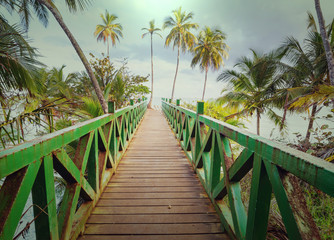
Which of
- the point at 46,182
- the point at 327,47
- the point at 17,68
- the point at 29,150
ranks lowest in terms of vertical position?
the point at 46,182

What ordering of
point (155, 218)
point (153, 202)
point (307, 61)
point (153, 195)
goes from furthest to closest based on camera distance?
point (307, 61)
point (153, 195)
point (153, 202)
point (155, 218)

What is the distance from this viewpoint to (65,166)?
51.3 inches

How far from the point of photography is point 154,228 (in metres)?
1.72

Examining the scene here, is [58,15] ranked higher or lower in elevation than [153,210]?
higher

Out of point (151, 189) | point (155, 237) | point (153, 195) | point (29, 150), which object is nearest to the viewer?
point (29, 150)

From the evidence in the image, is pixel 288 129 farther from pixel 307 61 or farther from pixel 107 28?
pixel 107 28

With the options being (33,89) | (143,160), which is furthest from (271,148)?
(33,89)

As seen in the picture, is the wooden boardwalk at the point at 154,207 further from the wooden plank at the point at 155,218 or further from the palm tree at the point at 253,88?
the palm tree at the point at 253,88

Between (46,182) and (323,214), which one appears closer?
(46,182)

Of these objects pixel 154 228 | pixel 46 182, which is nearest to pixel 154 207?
pixel 154 228

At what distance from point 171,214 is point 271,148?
138cm

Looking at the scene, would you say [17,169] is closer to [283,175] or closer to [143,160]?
[283,175]

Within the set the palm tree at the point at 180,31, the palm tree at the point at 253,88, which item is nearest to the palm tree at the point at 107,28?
the palm tree at the point at 180,31

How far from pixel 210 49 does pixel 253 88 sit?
1115 centimetres
